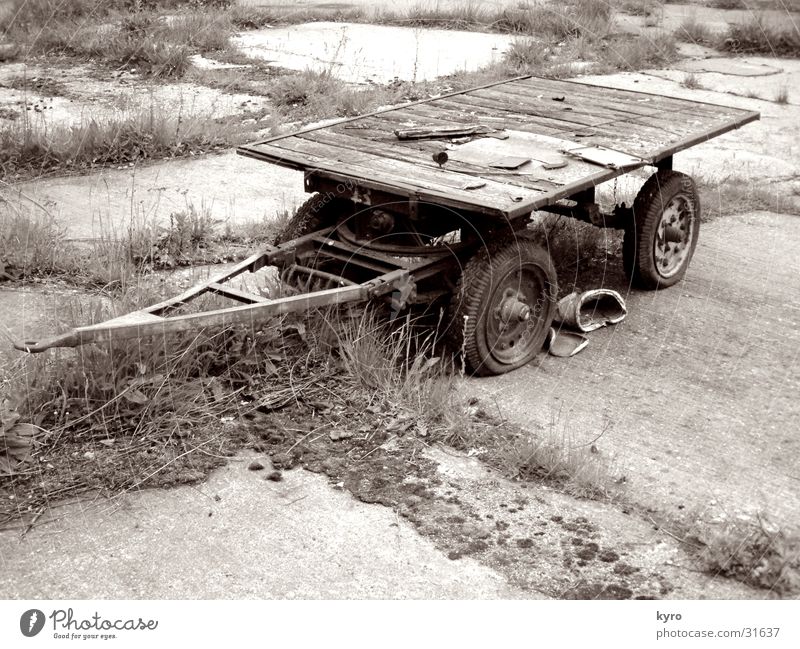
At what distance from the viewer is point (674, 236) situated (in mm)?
5805

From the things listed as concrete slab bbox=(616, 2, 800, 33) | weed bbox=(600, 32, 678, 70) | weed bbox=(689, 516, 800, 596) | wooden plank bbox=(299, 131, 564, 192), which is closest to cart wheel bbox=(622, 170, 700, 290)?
wooden plank bbox=(299, 131, 564, 192)

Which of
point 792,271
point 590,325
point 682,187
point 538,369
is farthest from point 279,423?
point 792,271

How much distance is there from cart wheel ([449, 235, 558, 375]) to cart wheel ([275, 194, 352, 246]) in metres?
1.00

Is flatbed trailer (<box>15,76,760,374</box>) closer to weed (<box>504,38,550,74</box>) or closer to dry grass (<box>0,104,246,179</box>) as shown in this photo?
dry grass (<box>0,104,246,179</box>)

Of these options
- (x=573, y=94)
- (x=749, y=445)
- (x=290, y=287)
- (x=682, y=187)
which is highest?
(x=573, y=94)

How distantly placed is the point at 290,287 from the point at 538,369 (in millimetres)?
1243

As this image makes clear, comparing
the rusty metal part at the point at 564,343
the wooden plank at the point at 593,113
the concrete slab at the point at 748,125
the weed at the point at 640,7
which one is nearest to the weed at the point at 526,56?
the concrete slab at the point at 748,125

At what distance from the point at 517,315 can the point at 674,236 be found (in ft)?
4.98

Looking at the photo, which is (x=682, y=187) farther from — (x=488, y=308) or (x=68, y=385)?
(x=68, y=385)

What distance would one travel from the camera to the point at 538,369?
16.3 ft

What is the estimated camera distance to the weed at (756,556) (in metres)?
3.17

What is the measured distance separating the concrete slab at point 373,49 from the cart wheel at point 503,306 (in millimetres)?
5275

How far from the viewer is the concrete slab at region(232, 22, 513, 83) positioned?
414 inches
